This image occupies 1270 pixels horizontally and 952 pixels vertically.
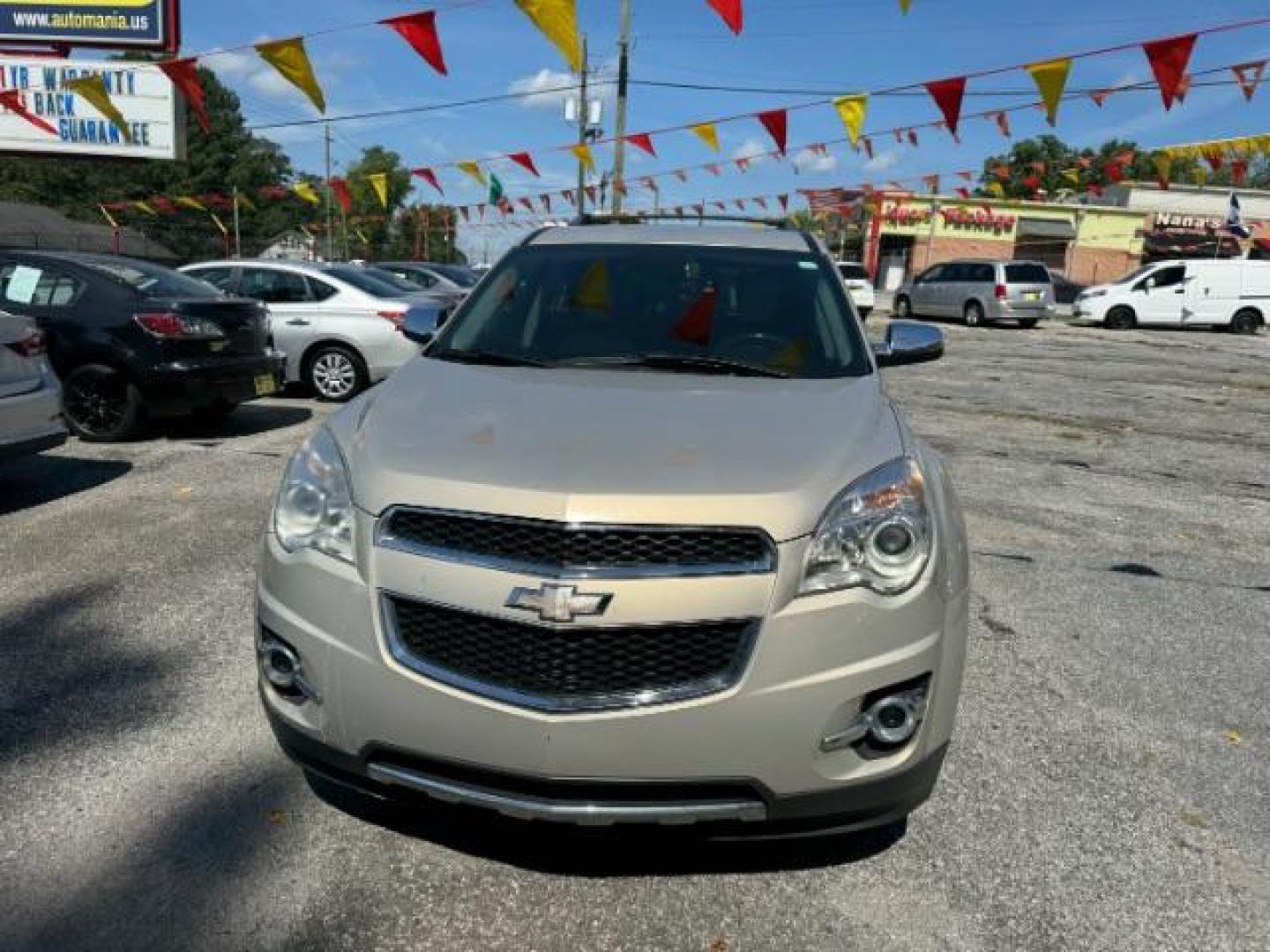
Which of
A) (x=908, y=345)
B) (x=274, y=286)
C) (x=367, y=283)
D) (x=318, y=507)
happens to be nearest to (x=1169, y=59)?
(x=908, y=345)

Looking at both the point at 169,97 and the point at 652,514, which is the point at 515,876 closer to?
the point at 652,514

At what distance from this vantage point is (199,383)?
755 centimetres

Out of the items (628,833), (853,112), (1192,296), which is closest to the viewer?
(628,833)

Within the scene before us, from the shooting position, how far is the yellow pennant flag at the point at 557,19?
9.02 m

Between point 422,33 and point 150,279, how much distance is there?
12.9 feet

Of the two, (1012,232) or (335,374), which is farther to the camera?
(1012,232)

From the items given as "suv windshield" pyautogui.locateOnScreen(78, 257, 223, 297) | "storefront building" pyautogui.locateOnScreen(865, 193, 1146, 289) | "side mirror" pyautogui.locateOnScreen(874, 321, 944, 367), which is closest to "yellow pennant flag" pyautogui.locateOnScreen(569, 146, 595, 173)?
"suv windshield" pyautogui.locateOnScreen(78, 257, 223, 297)

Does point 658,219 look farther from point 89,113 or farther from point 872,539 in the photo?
point 89,113

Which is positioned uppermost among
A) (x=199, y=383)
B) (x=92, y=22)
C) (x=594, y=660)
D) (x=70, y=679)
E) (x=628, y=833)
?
(x=92, y=22)

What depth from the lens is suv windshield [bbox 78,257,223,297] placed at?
7574 mm

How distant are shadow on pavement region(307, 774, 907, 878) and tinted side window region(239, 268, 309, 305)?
8404 mm

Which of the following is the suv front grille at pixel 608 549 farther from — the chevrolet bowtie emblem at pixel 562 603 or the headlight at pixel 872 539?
the headlight at pixel 872 539

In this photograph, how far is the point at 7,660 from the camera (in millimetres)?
3688

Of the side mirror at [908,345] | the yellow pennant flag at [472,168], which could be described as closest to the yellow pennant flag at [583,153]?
the yellow pennant flag at [472,168]
